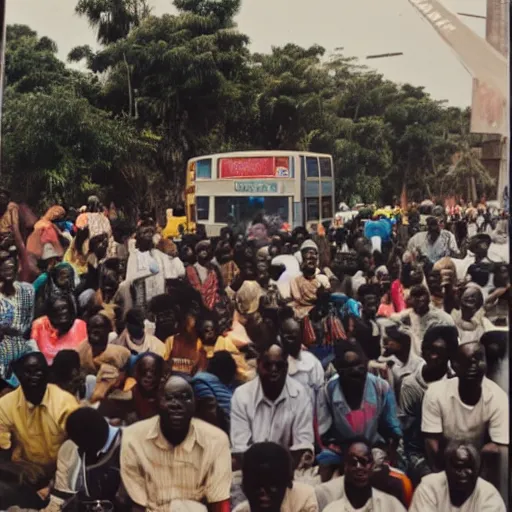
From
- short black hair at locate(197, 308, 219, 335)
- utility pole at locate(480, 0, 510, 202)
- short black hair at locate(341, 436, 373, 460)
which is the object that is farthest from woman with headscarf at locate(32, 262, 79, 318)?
utility pole at locate(480, 0, 510, 202)

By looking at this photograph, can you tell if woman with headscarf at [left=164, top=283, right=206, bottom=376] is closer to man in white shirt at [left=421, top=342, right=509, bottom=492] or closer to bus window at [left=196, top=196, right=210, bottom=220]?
bus window at [left=196, top=196, right=210, bottom=220]

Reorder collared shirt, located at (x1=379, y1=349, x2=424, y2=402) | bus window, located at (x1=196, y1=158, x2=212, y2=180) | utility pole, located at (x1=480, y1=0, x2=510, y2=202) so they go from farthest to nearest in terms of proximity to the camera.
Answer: bus window, located at (x1=196, y1=158, x2=212, y2=180)
collared shirt, located at (x1=379, y1=349, x2=424, y2=402)
utility pole, located at (x1=480, y1=0, x2=510, y2=202)

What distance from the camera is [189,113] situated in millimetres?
3916

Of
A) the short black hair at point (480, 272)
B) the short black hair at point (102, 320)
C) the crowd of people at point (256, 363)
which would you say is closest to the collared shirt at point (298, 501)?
the crowd of people at point (256, 363)

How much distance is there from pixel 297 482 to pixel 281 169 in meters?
1.30

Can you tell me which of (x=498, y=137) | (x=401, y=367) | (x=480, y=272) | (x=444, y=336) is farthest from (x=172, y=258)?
(x=498, y=137)

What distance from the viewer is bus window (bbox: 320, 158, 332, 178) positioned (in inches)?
150

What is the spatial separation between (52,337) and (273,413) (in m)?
0.98

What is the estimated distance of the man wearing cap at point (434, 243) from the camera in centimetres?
376

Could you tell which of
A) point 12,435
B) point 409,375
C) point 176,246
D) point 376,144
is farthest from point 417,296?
point 12,435

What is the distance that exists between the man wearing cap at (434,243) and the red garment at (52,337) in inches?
56.9

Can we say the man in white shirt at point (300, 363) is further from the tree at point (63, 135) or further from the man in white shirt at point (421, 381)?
the tree at point (63, 135)

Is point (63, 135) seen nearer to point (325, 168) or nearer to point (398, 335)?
point (325, 168)

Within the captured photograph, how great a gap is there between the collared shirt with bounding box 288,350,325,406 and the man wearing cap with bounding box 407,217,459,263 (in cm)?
64
